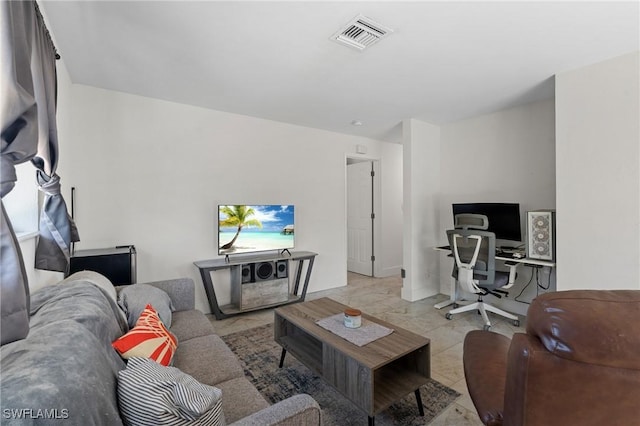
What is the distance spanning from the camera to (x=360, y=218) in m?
5.54

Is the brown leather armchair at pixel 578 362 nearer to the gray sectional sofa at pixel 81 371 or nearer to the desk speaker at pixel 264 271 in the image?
the gray sectional sofa at pixel 81 371

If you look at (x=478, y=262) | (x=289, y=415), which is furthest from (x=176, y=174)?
(x=478, y=262)

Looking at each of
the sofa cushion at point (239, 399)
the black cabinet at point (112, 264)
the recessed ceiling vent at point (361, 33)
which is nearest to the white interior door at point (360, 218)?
the recessed ceiling vent at point (361, 33)

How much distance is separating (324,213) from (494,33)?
2.96 meters

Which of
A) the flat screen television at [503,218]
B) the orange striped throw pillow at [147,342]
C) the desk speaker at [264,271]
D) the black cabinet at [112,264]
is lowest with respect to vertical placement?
the desk speaker at [264,271]

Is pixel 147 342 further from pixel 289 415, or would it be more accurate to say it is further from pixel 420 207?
pixel 420 207

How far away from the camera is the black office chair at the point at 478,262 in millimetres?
3018

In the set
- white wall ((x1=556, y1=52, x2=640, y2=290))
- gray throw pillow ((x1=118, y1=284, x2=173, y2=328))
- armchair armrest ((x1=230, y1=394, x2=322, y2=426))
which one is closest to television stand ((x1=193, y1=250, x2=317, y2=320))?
gray throw pillow ((x1=118, y1=284, x2=173, y2=328))

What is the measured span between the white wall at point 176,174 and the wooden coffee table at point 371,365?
6.38 ft

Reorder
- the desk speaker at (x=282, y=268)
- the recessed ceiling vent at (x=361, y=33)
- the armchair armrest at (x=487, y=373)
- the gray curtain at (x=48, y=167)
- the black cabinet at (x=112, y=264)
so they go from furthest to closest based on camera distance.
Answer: the desk speaker at (x=282, y=268), the black cabinet at (x=112, y=264), the recessed ceiling vent at (x=361, y=33), the gray curtain at (x=48, y=167), the armchair armrest at (x=487, y=373)

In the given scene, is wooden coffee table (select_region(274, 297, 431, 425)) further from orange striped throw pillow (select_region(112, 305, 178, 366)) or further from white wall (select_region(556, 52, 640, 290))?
white wall (select_region(556, 52, 640, 290))

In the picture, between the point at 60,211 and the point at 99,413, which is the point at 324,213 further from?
the point at 99,413

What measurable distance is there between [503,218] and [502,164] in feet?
2.38

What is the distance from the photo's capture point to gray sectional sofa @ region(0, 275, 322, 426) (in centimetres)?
66
